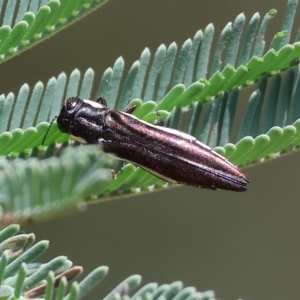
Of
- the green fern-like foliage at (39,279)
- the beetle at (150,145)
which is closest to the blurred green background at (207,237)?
the beetle at (150,145)

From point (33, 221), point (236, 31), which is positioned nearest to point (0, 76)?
point (236, 31)

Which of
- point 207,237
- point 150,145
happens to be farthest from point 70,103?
point 207,237

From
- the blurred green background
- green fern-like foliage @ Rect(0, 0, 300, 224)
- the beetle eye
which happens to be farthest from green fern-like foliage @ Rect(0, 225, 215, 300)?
the blurred green background

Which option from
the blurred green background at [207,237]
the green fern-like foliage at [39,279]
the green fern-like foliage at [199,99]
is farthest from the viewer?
the blurred green background at [207,237]

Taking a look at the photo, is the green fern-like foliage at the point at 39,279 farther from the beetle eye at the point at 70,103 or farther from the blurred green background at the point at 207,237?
the blurred green background at the point at 207,237

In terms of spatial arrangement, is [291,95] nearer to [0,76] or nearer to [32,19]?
[32,19]

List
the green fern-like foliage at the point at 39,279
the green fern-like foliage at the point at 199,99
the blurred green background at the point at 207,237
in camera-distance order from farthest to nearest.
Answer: the blurred green background at the point at 207,237, the green fern-like foliage at the point at 199,99, the green fern-like foliage at the point at 39,279

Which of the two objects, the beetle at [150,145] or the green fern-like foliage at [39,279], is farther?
the beetle at [150,145]

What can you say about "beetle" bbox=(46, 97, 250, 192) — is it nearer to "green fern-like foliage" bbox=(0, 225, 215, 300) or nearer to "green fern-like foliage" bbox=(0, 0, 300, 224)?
"green fern-like foliage" bbox=(0, 0, 300, 224)

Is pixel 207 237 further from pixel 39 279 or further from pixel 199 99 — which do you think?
pixel 39 279
